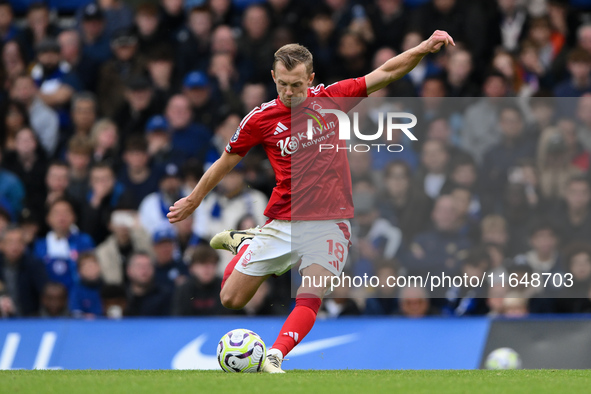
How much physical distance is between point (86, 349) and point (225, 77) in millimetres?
3969

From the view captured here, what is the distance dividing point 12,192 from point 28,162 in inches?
17.7

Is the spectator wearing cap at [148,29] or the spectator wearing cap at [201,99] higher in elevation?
the spectator wearing cap at [148,29]

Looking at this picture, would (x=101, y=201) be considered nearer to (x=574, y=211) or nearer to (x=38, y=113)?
(x=38, y=113)

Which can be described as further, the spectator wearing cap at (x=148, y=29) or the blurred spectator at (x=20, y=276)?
the spectator wearing cap at (x=148, y=29)

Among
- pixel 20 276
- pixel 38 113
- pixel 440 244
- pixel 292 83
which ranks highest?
pixel 292 83

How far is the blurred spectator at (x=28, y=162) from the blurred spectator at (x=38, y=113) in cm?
18

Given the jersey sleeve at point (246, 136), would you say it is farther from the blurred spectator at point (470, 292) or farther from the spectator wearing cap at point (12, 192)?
the spectator wearing cap at point (12, 192)

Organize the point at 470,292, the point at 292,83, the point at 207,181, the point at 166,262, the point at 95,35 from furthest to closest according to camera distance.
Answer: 1. the point at 95,35
2. the point at 166,262
3. the point at 470,292
4. the point at 207,181
5. the point at 292,83

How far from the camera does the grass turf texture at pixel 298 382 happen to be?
500cm

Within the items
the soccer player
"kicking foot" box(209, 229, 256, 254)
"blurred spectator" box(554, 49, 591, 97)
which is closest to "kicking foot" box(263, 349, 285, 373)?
the soccer player

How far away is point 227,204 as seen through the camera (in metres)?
9.84

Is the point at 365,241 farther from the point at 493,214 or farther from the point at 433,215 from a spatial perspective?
the point at 493,214

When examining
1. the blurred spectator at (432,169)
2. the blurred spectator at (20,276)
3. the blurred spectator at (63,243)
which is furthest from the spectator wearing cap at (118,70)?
the blurred spectator at (432,169)

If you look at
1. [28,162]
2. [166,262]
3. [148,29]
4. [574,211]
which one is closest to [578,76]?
[574,211]
